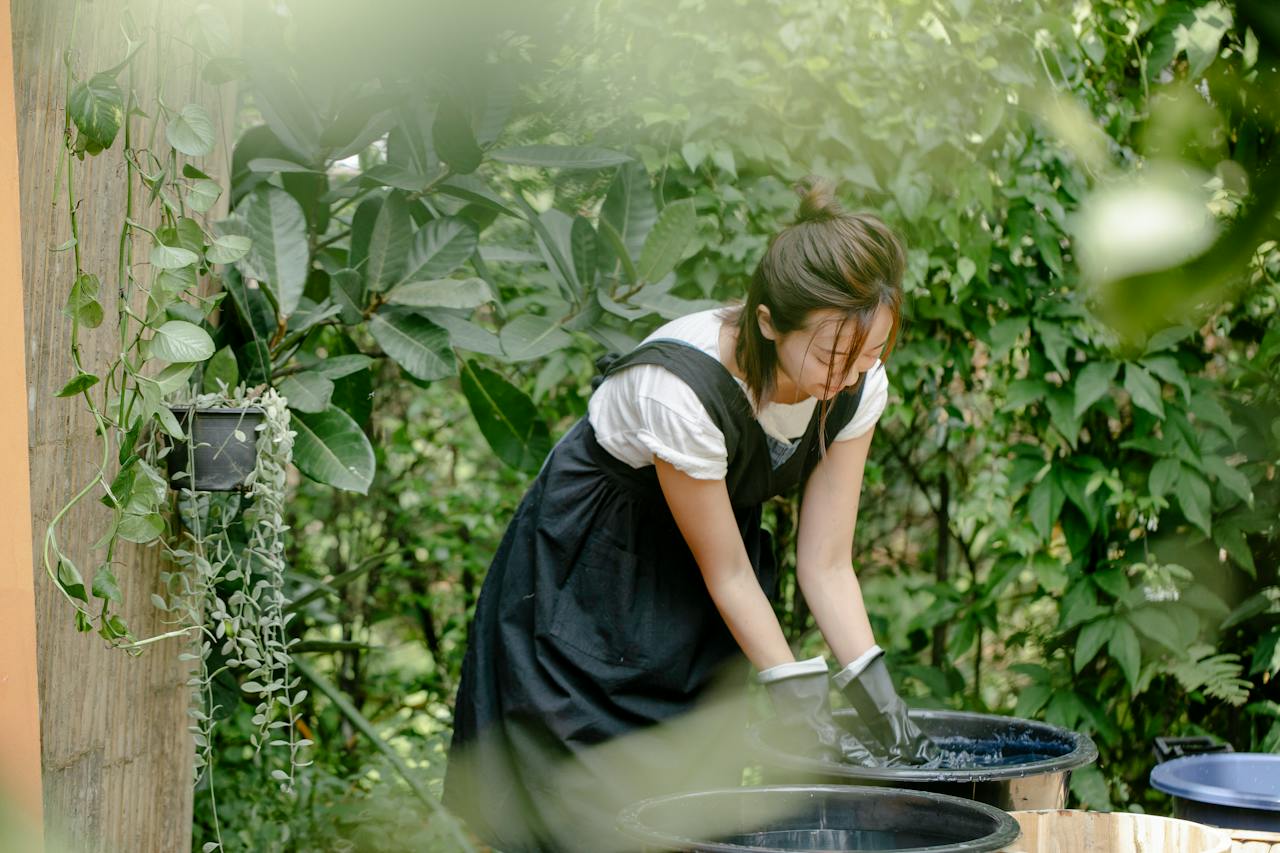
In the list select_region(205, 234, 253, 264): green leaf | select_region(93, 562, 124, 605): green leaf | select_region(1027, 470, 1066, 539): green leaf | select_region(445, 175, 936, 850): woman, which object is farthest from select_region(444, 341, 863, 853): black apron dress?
Result: select_region(1027, 470, 1066, 539): green leaf

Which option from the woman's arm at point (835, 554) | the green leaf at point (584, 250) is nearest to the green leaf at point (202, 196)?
the green leaf at point (584, 250)

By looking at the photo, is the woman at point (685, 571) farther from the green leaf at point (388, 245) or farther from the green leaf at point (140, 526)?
the green leaf at point (140, 526)

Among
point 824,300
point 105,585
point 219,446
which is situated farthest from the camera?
point 824,300

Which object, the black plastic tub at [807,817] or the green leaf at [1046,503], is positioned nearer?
the black plastic tub at [807,817]

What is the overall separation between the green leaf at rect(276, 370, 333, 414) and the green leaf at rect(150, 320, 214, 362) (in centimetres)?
48

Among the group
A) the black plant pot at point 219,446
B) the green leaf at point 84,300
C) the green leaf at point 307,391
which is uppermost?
the green leaf at point 84,300

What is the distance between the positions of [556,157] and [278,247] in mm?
472

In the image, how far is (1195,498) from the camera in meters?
2.61

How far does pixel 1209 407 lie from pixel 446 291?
1.60 m

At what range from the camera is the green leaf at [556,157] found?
2006 millimetres

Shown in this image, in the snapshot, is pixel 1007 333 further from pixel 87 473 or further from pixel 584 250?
pixel 87 473

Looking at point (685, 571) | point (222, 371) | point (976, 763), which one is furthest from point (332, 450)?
point (976, 763)

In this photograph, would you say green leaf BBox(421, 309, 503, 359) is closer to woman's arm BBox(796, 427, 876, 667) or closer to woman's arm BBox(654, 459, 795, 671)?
woman's arm BBox(654, 459, 795, 671)

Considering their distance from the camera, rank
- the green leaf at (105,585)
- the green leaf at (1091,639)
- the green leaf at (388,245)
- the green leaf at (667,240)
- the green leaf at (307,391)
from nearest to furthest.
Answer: the green leaf at (105,585) → the green leaf at (307,391) → the green leaf at (388,245) → the green leaf at (667,240) → the green leaf at (1091,639)
